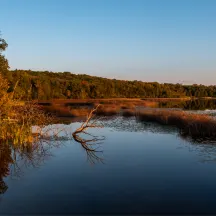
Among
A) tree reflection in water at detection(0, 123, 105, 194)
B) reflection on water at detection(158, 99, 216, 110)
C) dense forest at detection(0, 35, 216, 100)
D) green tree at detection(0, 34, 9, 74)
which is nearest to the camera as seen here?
tree reflection in water at detection(0, 123, 105, 194)

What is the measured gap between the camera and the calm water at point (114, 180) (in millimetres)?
→ 9062

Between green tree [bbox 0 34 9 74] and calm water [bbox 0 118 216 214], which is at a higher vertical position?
green tree [bbox 0 34 9 74]

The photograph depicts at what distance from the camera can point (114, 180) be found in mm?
11727

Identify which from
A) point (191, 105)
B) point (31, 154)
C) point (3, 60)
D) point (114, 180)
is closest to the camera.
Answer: point (114, 180)

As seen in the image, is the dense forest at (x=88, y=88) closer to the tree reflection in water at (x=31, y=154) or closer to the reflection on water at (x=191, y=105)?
the reflection on water at (x=191, y=105)

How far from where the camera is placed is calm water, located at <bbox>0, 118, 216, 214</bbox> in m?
9.06

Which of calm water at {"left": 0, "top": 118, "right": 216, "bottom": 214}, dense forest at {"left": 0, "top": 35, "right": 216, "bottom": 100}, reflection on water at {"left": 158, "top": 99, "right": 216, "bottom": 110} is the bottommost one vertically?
calm water at {"left": 0, "top": 118, "right": 216, "bottom": 214}

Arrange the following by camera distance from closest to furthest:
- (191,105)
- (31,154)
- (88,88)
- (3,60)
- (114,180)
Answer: (114,180), (31,154), (3,60), (191,105), (88,88)

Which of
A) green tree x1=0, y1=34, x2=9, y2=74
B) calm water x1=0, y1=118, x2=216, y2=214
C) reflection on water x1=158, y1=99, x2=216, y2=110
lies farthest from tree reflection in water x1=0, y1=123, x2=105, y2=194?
reflection on water x1=158, y1=99, x2=216, y2=110

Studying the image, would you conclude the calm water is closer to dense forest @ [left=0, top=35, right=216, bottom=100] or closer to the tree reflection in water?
the tree reflection in water

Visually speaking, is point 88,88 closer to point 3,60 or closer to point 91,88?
point 91,88

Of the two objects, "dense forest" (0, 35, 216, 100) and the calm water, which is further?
"dense forest" (0, 35, 216, 100)

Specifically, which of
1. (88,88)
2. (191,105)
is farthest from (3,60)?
(88,88)

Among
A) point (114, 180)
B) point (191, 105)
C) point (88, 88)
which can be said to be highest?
point (88, 88)
